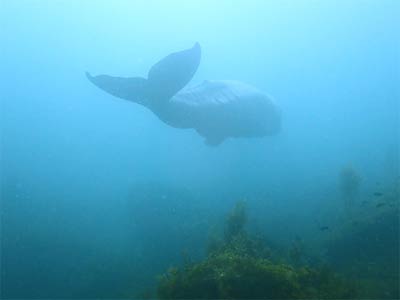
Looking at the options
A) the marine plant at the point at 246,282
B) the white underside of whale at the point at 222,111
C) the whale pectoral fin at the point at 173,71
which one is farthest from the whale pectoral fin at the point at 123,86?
the marine plant at the point at 246,282

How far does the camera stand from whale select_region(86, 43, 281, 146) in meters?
9.78

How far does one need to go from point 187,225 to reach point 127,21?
6857 centimetres

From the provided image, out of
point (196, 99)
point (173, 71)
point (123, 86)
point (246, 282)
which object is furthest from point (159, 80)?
point (246, 282)

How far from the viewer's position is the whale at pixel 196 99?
9.78 metres

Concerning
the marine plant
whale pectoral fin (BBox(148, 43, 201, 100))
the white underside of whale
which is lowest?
the marine plant

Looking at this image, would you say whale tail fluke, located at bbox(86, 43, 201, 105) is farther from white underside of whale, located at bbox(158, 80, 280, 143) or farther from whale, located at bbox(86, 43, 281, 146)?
white underside of whale, located at bbox(158, 80, 280, 143)

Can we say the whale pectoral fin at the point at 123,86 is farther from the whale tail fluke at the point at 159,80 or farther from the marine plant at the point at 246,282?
the marine plant at the point at 246,282

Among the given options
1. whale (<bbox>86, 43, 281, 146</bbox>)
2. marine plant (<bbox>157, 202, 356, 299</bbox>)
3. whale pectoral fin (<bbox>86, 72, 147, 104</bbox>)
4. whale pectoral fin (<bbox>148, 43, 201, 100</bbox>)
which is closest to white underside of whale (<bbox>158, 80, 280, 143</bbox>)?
whale (<bbox>86, 43, 281, 146</bbox>)

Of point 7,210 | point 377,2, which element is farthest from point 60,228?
point 377,2

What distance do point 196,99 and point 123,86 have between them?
8.23ft

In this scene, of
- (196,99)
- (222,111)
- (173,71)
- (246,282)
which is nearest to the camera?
(246,282)

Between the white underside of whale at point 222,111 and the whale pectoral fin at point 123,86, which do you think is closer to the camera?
the whale pectoral fin at point 123,86

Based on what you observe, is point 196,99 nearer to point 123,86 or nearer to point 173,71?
point 173,71

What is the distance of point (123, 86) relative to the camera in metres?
10.0
